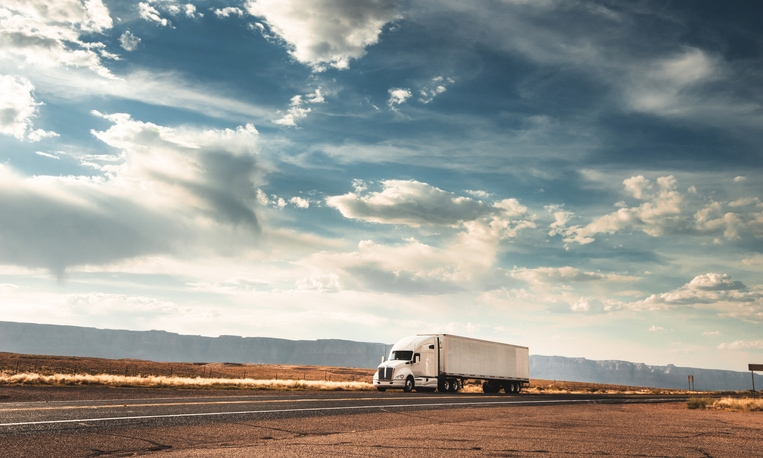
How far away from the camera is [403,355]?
37906 mm

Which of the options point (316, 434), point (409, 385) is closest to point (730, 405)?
point (409, 385)

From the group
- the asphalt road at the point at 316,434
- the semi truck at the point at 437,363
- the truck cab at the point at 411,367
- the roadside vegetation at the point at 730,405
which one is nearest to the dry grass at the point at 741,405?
the roadside vegetation at the point at 730,405

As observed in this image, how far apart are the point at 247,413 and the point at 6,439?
6048 millimetres

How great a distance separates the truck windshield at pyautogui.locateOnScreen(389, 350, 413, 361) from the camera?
123 feet

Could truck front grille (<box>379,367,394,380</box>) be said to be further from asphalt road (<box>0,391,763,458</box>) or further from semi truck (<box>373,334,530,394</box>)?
asphalt road (<box>0,391,763,458</box>)

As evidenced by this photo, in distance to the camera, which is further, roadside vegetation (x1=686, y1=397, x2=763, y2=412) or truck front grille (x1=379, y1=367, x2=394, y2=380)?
truck front grille (x1=379, y1=367, x2=394, y2=380)

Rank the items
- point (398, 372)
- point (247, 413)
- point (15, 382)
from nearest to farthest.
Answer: point (247, 413) → point (15, 382) → point (398, 372)

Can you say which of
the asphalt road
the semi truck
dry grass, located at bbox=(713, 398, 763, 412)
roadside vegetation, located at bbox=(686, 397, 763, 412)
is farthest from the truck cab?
the asphalt road

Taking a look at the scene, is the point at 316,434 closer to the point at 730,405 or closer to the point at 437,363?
the point at 730,405

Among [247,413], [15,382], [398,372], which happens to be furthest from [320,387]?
[247,413]

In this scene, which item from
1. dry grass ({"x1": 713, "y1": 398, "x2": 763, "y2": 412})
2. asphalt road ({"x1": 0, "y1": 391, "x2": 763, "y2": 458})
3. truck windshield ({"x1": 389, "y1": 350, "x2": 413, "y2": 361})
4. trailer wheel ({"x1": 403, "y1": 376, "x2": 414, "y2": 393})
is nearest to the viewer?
asphalt road ({"x1": 0, "y1": 391, "x2": 763, "y2": 458})

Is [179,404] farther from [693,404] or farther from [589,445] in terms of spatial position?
[693,404]

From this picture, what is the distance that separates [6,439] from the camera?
28.3ft

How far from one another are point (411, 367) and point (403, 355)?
1030mm
